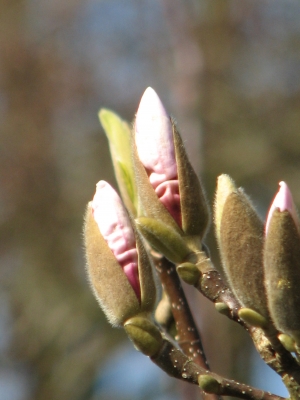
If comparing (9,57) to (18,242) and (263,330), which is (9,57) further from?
(263,330)

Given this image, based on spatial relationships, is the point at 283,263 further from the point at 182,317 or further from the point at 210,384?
the point at 182,317

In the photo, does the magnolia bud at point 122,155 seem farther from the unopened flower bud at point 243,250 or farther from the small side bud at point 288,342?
the small side bud at point 288,342

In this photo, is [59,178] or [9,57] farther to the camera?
[9,57]

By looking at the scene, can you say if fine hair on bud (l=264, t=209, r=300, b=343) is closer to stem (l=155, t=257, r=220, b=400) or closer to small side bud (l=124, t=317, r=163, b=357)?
small side bud (l=124, t=317, r=163, b=357)

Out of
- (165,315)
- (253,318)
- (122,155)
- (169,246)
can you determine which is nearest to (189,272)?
(169,246)

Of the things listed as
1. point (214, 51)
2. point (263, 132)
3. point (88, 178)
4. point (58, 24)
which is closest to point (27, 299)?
point (88, 178)

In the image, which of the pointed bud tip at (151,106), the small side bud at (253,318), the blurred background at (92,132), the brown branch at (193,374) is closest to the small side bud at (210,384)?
the brown branch at (193,374)

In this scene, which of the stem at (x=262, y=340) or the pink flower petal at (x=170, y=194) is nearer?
the stem at (x=262, y=340)
